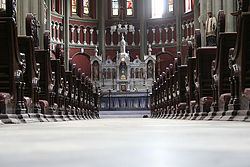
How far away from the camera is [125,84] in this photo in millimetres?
28781

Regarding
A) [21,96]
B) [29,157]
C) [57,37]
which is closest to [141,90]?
[57,37]

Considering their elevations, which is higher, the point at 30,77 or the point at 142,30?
the point at 142,30

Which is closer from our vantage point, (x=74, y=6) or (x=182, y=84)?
(x=182, y=84)

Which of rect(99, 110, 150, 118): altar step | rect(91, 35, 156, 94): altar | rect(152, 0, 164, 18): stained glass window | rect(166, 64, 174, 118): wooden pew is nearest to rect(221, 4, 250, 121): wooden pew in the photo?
rect(166, 64, 174, 118): wooden pew

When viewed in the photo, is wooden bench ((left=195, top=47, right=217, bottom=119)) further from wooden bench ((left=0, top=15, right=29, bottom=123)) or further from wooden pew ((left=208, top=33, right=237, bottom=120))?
wooden bench ((left=0, top=15, right=29, bottom=123))

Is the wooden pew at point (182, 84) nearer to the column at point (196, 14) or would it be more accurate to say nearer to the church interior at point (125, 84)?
the church interior at point (125, 84)

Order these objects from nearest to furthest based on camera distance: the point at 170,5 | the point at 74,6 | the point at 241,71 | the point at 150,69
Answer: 1. the point at 241,71
2. the point at 150,69
3. the point at 170,5
4. the point at 74,6

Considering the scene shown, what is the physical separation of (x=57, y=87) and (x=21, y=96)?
4001mm

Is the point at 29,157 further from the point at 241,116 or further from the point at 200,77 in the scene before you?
the point at 200,77

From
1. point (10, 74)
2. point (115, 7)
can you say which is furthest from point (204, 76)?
point (115, 7)

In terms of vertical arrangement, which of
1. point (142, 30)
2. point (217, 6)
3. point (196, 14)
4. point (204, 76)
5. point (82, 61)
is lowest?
point (204, 76)

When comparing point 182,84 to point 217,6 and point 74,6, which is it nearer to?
point 217,6

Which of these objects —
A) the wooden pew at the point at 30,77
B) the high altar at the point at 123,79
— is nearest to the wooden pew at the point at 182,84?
the wooden pew at the point at 30,77

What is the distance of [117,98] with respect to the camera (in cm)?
2777
